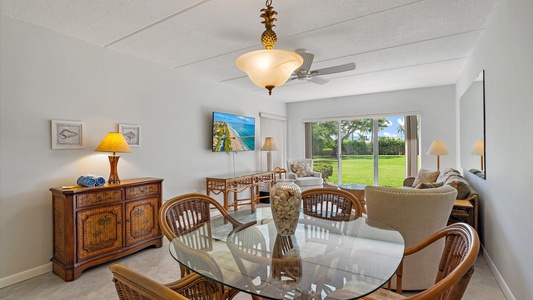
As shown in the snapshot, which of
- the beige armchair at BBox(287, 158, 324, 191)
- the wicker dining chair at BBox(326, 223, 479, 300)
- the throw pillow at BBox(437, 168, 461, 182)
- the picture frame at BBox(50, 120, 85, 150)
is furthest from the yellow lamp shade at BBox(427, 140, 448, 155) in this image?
the picture frame at BBox(50, 120, 85, 150)

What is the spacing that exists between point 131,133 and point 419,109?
535 centimetres

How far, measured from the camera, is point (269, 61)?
180 cm

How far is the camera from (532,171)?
166 centimetres

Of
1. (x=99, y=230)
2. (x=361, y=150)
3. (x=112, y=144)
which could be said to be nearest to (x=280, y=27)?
(x=112, y=144)

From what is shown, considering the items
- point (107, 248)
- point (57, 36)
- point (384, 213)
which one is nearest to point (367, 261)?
point (384, 213)

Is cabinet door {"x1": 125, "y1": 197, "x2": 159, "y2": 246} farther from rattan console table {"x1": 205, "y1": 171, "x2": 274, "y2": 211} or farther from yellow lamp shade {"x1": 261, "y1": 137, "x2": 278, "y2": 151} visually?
yellow lamp shade {"x1": 261, "y1": 137, "x2": 278, "y2": 151}

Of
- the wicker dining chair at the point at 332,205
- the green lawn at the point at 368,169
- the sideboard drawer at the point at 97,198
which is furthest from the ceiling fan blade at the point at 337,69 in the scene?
the green lawn at the point at 368,169

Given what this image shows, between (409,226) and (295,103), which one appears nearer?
(409,226)

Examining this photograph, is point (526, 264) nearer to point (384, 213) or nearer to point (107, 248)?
point (384, 213)

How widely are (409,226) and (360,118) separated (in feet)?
14.5

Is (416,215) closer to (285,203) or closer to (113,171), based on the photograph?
(285,203)

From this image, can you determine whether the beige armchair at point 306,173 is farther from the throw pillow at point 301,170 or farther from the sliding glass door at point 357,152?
the sliding glass door at point 357,152

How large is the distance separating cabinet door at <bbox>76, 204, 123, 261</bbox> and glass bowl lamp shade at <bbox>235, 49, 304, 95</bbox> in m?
2.11

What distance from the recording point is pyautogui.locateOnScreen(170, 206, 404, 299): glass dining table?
1.16 metres
